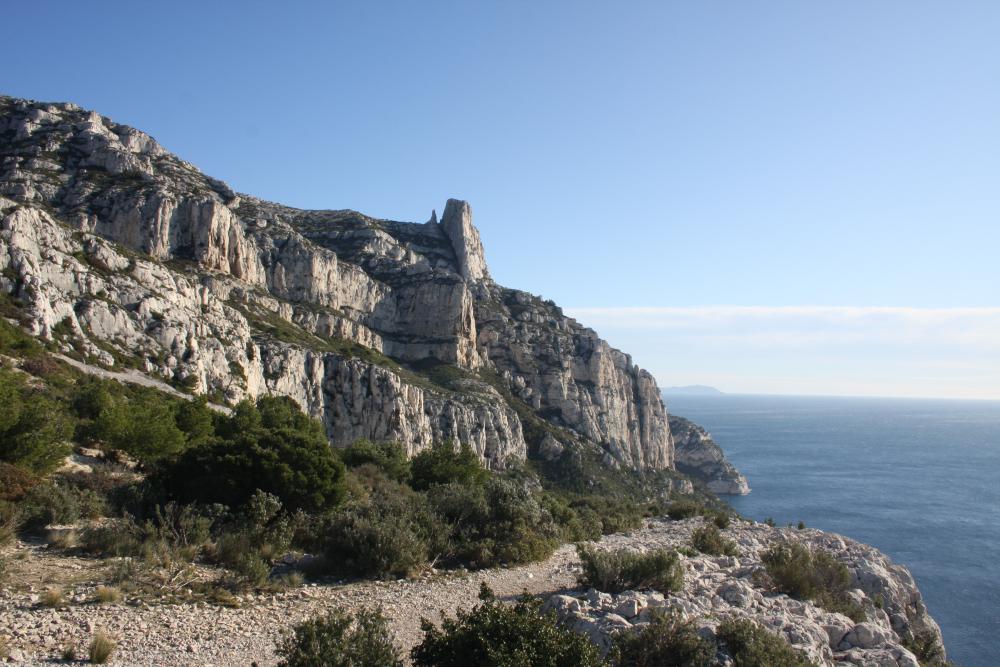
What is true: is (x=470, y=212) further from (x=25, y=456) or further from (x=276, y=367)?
(x=25, y=456)

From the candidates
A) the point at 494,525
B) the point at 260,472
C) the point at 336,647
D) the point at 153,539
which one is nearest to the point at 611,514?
the point at 494,525

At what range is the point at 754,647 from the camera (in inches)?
344

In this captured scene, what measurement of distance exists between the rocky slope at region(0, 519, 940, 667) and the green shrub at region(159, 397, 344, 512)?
4425mm

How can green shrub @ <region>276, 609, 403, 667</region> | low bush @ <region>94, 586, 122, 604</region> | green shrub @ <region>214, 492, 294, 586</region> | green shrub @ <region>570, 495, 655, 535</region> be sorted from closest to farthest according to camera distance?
green shrub @ <region>276, 609, 403, 667</region> < low bush @ <region>94, 586, 122, 604</region> < green shrub @ <region>214, 492, 294, 586</region> < green shrub @ <region>570, 495, 655, 535</region>

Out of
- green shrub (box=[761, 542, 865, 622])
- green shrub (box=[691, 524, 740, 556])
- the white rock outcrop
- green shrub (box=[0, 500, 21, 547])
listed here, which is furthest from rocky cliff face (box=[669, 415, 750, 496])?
green shrub (box=[0, 500, 21, 547])

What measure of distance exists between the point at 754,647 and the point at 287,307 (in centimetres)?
7540

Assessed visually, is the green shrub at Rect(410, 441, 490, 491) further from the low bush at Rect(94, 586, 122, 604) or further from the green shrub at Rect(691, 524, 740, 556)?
the low bush at Rect(94, 586, 122, 604)

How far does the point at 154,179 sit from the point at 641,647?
8547 centimetres

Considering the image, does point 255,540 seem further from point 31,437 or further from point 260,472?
point 31,437

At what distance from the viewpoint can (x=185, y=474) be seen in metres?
15.9

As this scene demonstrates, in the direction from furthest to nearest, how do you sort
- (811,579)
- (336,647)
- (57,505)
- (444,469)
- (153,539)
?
(444,469)
(811,579)
(57,505)
(153,539)
(336,647)

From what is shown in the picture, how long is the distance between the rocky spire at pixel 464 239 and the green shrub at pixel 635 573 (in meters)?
97.8

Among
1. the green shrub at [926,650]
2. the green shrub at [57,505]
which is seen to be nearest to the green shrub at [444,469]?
the green shrub at [57,505]

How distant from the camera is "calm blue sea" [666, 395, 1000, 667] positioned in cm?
3719
